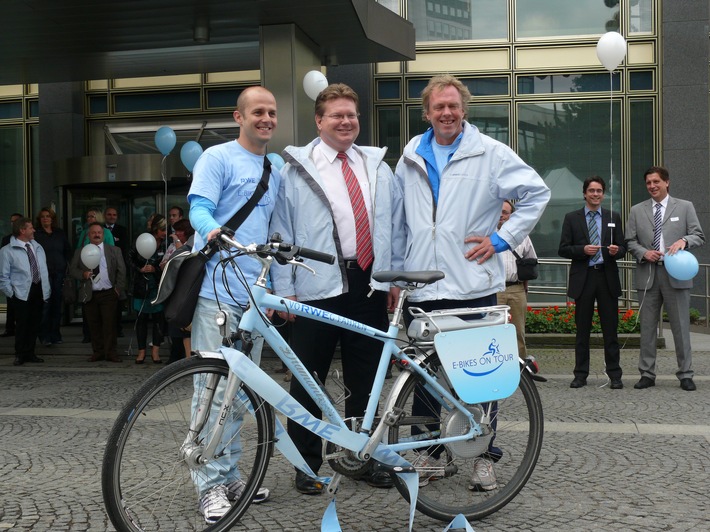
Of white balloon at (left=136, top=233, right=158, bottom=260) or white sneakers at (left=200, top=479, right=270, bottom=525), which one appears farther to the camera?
white balloon at (left=136, top=233, right=158, bottom=260)

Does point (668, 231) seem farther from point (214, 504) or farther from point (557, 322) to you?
point (214, 504)

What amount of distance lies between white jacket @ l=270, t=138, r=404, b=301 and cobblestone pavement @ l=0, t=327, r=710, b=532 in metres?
0.47

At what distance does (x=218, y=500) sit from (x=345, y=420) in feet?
2.11

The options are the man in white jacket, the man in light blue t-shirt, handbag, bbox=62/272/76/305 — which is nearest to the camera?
the man in light blue t-shirt

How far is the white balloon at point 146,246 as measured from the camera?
11.0 metres

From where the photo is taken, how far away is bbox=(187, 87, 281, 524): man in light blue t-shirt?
420 centimetres

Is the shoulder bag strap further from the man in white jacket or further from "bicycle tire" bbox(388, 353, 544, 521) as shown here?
"bicycle tire" bbox(388, 353, 544, 521)

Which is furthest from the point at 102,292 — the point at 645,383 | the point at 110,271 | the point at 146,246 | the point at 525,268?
the point at 645,383

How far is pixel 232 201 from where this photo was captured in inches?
170

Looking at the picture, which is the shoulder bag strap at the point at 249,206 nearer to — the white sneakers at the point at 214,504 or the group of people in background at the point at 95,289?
the white sneakers at the point at 214,504

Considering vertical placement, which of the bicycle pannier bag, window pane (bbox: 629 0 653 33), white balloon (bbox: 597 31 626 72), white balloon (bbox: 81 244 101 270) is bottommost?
the bicycle pannier bag

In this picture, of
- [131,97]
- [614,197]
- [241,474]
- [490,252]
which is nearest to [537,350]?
[614,197]

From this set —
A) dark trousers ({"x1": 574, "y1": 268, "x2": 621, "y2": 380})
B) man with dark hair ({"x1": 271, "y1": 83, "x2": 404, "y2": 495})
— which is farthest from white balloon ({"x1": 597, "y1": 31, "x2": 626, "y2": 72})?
man with dark hair ({"x1": 271, "y1": 83, "x2": 404, "y2": 495})

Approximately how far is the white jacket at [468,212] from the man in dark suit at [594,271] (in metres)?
3.95
